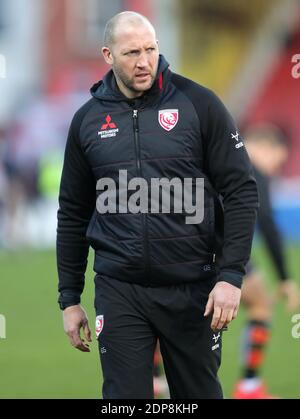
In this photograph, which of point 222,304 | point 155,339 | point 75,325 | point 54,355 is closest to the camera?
point 222,304

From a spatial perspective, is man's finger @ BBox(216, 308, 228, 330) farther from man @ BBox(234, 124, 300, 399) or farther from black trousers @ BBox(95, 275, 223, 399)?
man @ BBox(234, 124, 300, 399)

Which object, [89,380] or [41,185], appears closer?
[89,380]

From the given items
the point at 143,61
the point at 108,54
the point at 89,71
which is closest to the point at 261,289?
the point at 108,54

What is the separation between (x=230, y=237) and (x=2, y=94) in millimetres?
27991

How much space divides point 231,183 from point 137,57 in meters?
0.76

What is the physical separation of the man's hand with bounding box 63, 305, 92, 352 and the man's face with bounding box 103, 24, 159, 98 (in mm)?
1189

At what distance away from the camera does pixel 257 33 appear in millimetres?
33688

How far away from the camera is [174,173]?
493 cm

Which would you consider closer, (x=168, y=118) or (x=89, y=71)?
(x=168, y=118)

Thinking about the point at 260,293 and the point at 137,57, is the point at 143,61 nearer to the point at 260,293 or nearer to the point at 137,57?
the point at 137,57

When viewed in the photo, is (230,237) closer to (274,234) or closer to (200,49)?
(274,234)

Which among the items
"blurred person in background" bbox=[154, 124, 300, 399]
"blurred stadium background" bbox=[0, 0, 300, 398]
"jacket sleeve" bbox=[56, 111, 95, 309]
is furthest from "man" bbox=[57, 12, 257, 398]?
"blurred stadium background" bbox=[0, 0, 300, 398]

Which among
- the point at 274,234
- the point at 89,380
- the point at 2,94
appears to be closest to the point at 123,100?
the point at 274,234

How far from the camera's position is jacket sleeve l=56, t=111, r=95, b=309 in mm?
5281
